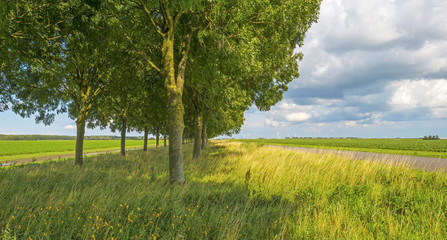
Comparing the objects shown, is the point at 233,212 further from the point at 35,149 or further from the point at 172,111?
the point at 35,149

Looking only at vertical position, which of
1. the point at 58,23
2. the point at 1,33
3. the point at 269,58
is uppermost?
the point at 58,23

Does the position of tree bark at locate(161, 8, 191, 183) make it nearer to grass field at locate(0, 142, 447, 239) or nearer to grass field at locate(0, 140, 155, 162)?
grass field at locate(0, 142, 447, 239)

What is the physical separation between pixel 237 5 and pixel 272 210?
6.08 m

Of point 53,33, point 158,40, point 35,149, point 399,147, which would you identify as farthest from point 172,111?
point 35,149

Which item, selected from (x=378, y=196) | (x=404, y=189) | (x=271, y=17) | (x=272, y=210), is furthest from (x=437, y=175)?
(x=271, y=17)

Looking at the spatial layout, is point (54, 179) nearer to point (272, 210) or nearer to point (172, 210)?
point (172, 210)

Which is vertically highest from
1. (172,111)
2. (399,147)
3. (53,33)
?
(53,33)

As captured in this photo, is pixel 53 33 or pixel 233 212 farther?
pixel 53 33

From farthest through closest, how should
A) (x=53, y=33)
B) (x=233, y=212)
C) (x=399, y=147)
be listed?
(x=399, y=147) → (x=53, y=33) → (x=233, y=212)

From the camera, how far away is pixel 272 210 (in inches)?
214

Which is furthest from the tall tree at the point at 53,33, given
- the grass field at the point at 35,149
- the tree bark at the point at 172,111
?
the grass field at the point at 35,149

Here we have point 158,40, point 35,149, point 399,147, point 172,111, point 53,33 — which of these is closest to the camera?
point 172,111

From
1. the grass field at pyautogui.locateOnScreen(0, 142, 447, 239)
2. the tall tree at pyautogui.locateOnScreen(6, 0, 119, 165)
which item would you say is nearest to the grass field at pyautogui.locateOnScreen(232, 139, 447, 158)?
the grass field at pyautogui.locateOnScreen(0, 142, 447, 239)

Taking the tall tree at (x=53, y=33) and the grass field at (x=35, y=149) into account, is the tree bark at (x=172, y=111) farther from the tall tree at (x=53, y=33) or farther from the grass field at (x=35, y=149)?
the grass field at (x=35, y=149)
